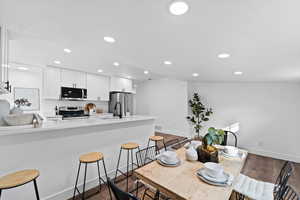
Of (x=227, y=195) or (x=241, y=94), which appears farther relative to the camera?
(x=241, y=94)

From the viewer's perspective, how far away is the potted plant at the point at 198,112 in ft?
15.2

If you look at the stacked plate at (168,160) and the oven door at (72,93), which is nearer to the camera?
the stacked plate at (168,160)

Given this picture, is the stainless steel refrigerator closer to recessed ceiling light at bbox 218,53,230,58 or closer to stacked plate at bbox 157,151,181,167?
stacked plate at bbox 157,151,181,167

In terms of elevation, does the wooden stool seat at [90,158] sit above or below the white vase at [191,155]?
below

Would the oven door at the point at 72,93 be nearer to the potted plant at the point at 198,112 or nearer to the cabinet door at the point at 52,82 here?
the cabinet door at the point at 52,82

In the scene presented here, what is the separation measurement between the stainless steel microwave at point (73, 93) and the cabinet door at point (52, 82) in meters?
0.17

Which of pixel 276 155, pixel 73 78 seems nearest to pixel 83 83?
pixel 73 78

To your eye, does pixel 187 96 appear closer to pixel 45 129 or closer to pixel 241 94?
pixel 241 94

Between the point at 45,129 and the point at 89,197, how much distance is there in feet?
4.05

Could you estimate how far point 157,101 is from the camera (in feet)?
19.2

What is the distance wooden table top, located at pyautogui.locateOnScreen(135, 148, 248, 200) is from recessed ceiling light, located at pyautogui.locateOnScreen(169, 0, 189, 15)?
1.47 m

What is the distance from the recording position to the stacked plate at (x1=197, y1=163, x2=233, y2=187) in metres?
1.16

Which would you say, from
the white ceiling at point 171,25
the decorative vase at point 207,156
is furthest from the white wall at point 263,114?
the decorative vase at point 207,156

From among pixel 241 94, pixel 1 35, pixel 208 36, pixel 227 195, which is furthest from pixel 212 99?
pixel 1 35
